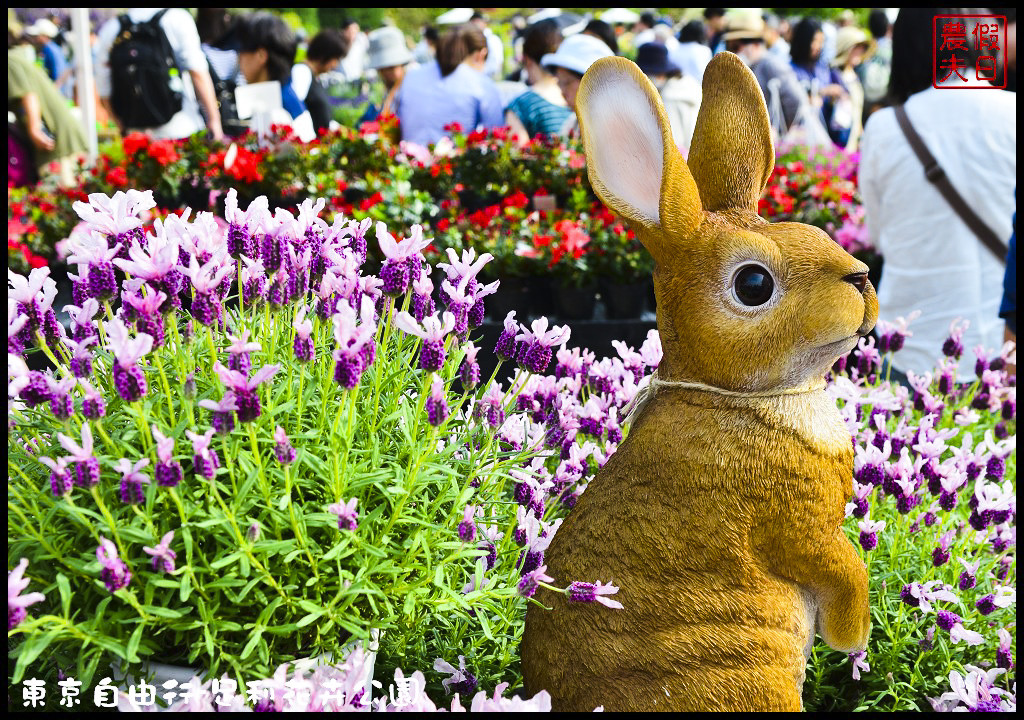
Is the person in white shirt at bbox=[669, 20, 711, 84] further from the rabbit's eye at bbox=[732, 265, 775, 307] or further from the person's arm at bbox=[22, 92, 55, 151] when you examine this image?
the rabbit's eye at bbox=[732, 265, 775, 307]

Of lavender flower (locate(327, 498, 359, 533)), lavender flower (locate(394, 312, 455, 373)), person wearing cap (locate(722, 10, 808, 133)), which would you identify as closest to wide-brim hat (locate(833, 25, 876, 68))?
person wearing cap (locate(722, 10, 808, 133))

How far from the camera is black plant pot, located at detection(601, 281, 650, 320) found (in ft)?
16.1

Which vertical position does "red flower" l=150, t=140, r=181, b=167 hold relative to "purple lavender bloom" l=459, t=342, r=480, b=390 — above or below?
above

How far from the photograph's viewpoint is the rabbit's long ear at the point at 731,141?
1.80m

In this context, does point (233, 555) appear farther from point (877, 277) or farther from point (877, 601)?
point (877, 277)

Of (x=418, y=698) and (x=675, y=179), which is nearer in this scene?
(x=418, y=698)

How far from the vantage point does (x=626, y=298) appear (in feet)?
16.1

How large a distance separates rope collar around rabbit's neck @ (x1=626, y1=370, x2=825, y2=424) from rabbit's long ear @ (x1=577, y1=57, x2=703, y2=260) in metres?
0.24

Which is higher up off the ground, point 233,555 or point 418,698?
point 233,555

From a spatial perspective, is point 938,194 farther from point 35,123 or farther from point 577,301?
point 35,123

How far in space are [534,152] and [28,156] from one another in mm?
4753

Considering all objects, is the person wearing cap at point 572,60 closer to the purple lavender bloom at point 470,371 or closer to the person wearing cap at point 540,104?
the person wearing cap at point 540,104

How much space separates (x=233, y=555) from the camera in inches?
59.0

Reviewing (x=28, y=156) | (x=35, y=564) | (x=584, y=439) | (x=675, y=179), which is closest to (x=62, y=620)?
(x=35, y=564)
